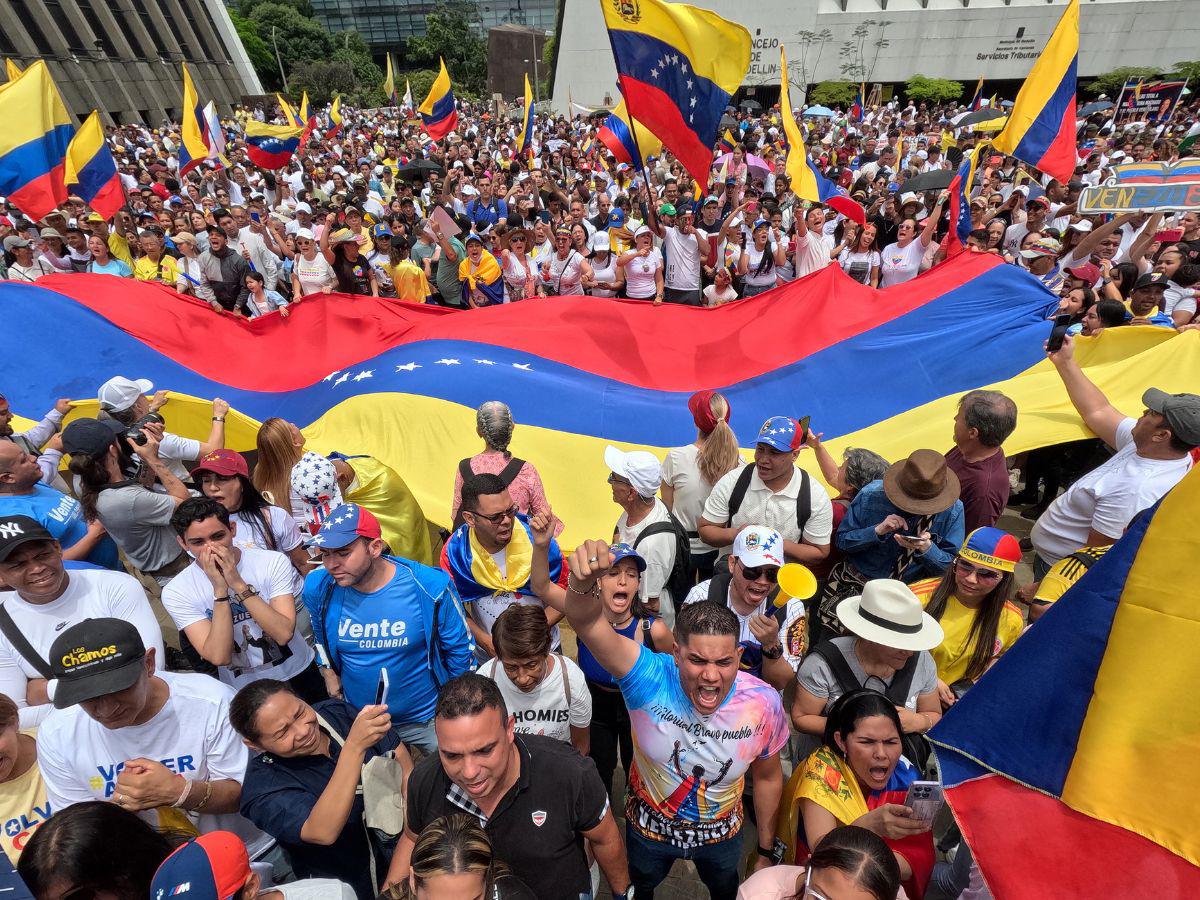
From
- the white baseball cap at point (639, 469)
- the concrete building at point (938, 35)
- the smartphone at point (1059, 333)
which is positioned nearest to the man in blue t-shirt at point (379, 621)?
the white baseball cap at point (639, 469)

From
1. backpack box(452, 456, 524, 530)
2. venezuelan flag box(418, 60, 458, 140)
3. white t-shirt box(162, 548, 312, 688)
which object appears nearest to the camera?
white t-shirt box(162, 548, 312, 688)

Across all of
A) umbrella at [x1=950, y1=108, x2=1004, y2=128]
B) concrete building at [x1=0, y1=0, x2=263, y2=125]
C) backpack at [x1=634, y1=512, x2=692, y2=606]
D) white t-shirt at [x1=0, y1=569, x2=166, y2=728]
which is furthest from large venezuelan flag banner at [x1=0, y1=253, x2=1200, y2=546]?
concrete building at [x1=0, y1=0, x2=263, y2=125]

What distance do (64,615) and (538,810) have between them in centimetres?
220

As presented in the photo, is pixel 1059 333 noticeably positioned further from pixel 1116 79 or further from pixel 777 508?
pixel 1116 79

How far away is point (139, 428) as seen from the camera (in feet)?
12.8

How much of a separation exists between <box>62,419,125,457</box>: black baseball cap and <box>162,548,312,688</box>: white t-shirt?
3.62 feet

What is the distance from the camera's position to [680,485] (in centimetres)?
386

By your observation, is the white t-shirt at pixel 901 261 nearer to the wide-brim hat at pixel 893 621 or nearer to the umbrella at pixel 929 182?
the umbrella at pixel 929 182

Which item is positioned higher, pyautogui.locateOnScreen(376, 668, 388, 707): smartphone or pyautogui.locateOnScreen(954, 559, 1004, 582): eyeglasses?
pyautogui.locateOnScreen(954, 559, 1004, 582): eyeglasses

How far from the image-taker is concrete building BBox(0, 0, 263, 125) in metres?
35.4

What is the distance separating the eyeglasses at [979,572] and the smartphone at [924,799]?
987 millimetres

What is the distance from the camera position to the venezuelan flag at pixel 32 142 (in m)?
6.77

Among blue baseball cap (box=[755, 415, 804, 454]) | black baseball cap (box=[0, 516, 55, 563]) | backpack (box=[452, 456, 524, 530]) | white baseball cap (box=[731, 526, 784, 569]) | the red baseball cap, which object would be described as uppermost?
black baseball cap (box=[0, 516, 55, 563])

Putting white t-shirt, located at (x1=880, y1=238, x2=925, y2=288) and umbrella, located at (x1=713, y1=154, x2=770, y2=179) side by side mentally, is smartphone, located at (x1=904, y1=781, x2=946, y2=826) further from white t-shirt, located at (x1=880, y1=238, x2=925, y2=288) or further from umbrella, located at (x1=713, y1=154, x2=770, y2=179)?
umbrella, located at (x1=713, y1=154, x2=770, y2=179)
